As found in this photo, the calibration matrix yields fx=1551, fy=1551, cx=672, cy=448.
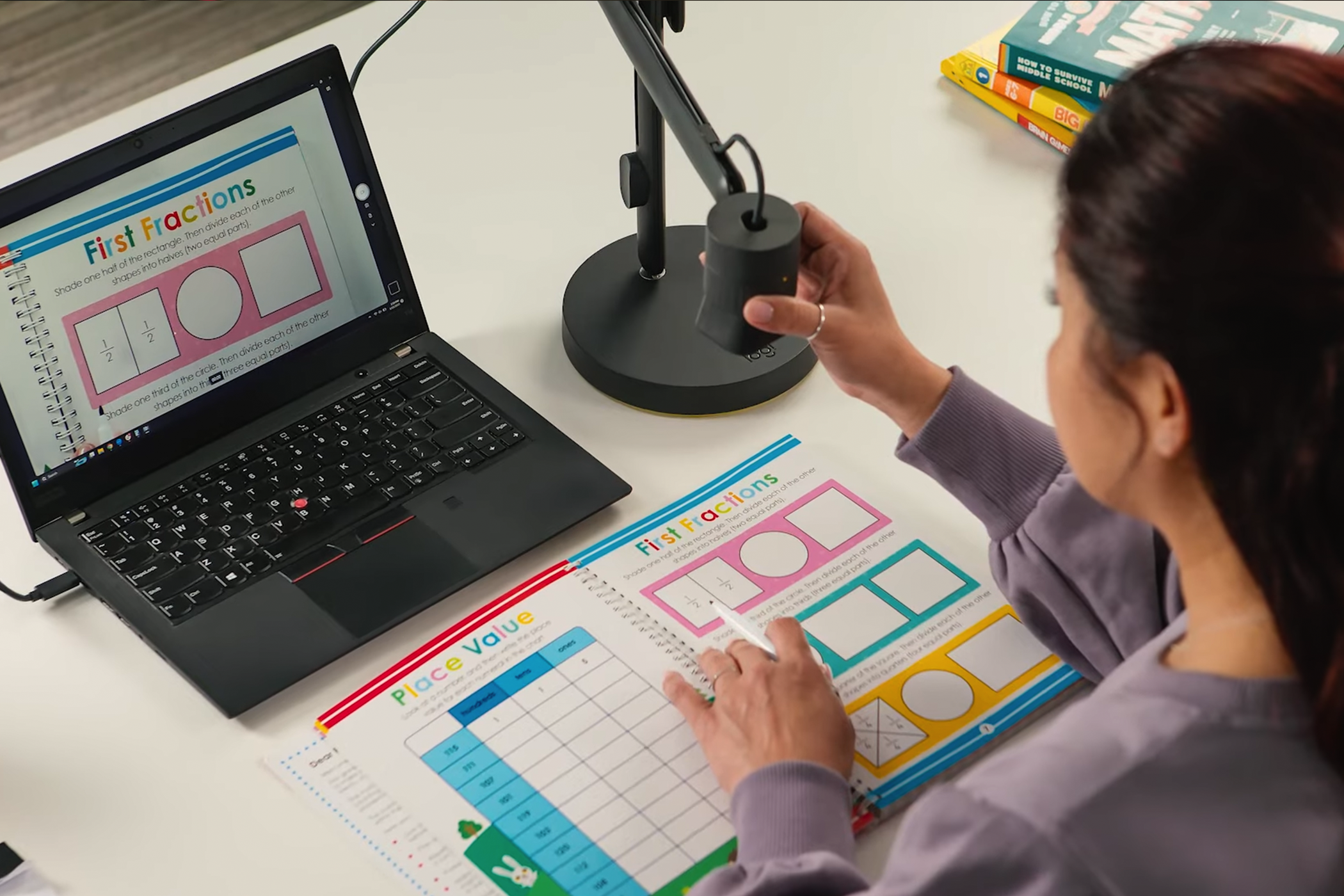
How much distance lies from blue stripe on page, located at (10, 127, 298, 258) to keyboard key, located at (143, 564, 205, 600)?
0.23 m

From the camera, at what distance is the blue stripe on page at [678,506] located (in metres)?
1.07

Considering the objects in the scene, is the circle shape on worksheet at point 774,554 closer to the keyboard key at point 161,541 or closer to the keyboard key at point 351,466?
the keyboard key at point 351,466

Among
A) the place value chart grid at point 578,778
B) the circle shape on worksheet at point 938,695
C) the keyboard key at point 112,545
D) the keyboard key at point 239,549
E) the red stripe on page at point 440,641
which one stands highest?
the keyboard key at point 112,545

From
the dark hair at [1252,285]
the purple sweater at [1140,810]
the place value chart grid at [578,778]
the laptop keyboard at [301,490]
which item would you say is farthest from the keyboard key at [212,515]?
the dark hair at [1252,285]

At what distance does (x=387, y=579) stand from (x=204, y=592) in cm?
12

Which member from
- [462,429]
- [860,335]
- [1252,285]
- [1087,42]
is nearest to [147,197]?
[462,429]

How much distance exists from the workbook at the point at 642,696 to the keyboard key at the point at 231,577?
0.12 meters

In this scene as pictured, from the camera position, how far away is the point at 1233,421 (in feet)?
2.25

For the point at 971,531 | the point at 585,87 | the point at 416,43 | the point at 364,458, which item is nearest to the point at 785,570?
the point at 971,531

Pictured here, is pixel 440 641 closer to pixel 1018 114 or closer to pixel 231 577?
pixel 231 577

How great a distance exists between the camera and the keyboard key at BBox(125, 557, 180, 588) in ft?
3.37

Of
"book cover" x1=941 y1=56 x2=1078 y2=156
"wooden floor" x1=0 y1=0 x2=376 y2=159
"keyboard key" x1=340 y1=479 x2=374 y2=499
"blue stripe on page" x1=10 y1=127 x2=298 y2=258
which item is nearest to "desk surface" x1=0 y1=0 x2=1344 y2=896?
"book cover" x1=941 y1=56 x2=1078 y2=156

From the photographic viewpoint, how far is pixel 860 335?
3.45 ft

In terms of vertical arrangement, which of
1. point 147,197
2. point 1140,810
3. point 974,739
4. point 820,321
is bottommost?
point 974,739
